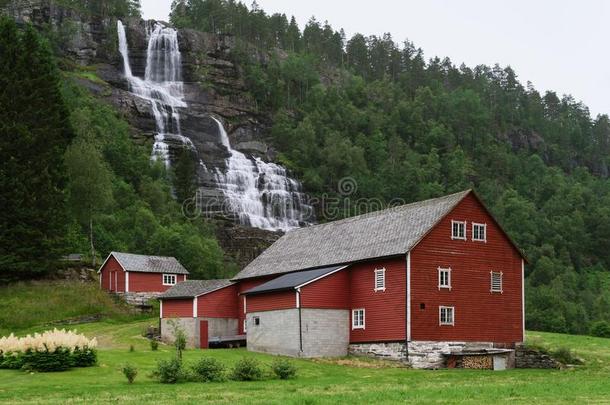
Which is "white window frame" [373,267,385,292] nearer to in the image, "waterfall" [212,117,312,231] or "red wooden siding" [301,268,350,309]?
"red wooden siding" [301,268,350,309]

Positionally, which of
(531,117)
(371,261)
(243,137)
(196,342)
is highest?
(531,117)

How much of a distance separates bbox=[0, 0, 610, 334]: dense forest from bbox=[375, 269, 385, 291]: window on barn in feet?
97.5

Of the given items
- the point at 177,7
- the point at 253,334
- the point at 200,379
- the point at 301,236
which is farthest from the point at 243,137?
the point at 200,379

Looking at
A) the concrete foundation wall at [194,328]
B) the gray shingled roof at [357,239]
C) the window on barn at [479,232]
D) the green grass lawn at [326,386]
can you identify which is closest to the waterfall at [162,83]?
the concrete foundation wall at [194,328]

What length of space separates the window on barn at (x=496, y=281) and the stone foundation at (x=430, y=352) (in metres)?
4.60

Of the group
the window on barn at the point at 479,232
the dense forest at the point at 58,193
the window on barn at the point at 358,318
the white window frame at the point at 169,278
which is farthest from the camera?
the white window frame at the point at 169,278

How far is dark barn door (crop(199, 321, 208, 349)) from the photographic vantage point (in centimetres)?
5688

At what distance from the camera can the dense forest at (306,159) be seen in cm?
6750

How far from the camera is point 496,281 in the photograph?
4972 cm

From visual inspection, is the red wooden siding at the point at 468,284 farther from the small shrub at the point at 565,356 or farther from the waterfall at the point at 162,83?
the waterfall at the point at 162,83

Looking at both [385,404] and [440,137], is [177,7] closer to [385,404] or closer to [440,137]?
[440,137]

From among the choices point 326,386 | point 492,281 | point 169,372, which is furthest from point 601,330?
point 169,372

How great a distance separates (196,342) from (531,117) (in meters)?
153

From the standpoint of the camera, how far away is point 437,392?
28.0 metres
